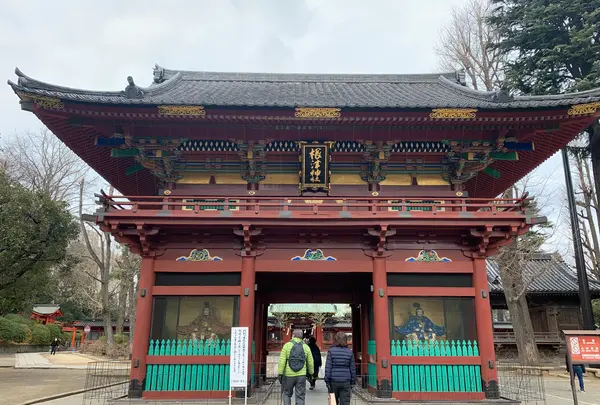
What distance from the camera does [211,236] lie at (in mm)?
11648

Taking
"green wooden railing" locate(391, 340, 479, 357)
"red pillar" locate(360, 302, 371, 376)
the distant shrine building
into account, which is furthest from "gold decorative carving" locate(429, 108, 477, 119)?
"red pillar" locate(360, 302, 371, 376)

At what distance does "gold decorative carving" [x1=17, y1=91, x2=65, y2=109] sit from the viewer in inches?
408

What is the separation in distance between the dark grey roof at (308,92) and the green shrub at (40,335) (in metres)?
33.7

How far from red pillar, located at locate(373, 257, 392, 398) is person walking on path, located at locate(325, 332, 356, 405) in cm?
364

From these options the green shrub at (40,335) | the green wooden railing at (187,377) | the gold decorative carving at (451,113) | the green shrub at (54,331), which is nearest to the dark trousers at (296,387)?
the green wooden railing at (187,377)

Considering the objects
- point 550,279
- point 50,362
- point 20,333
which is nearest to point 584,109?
point 550,279

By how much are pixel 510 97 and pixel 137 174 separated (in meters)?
11.5

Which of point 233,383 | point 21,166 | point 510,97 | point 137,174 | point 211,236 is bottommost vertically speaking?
point 233,383

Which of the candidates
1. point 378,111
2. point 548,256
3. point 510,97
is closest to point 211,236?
point 378,111

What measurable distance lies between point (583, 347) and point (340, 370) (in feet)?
18.0

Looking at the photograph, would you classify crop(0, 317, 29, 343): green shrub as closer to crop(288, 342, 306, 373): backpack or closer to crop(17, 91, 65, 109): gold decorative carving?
crop(17, 91, 65, 109): gold decorative carving

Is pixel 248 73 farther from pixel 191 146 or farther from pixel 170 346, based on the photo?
pixel 170 346

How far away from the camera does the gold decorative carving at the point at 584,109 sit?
1075 cm

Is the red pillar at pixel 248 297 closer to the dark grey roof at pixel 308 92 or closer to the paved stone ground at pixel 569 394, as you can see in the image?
the dark grey roof at pixel 308 92
